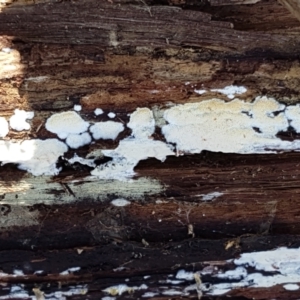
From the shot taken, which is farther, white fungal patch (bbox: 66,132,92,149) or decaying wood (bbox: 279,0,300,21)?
white fungal patch (bbox: 66,132,92,149)

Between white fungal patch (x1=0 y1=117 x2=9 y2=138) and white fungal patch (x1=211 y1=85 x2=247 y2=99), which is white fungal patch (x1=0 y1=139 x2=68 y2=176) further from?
white fungal patch (x1=211 y1=85 x2=247 y2=99)

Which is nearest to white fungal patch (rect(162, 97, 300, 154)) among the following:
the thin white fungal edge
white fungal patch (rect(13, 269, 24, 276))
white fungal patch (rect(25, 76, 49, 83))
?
the thin white fungal edge

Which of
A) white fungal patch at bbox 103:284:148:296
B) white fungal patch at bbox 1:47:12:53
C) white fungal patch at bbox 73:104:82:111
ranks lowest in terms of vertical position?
white fungal patch at bbox 103:284:148:296

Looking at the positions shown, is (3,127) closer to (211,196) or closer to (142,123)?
(142,123)

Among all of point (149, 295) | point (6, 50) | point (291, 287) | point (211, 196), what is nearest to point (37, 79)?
point (6, 50)

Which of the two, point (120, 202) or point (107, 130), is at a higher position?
point (107, 130)
